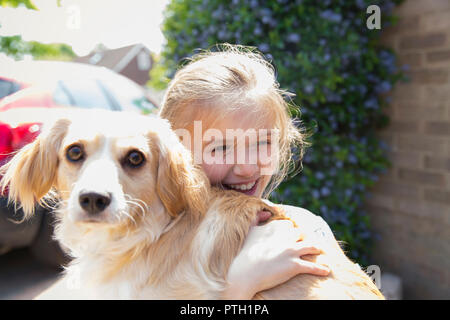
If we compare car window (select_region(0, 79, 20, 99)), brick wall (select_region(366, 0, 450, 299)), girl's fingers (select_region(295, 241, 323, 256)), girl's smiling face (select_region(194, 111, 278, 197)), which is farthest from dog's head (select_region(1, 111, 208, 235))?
brick wall (select_region(366, 0, 450, 299))

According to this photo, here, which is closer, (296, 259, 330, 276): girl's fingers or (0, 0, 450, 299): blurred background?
(296, 259, 330, 276): girl's fingers

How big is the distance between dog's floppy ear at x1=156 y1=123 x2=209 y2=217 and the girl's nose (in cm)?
22

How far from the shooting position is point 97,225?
145 centimetres

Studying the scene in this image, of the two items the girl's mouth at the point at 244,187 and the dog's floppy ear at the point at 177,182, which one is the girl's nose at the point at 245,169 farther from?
the dog's floppy ear at the point at 177,182

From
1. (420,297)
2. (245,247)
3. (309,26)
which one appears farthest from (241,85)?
(420,297)

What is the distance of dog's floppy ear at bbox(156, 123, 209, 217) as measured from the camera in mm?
1593

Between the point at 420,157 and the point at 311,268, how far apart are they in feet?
9.48

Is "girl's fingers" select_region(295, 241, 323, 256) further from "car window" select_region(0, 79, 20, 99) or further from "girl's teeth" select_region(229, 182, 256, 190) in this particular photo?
"car window" select_region(0, 79, 20, 99)

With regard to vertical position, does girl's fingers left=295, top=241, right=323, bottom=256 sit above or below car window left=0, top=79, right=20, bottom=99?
below

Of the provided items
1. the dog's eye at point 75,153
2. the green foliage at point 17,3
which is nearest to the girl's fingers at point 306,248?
the dog's eye at point 75,153

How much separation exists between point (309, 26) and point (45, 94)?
7.86 feet

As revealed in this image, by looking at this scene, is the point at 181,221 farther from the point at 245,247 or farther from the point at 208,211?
the point at 245,247

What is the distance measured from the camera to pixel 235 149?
5.89 ft

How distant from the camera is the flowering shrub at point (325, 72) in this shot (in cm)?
324
